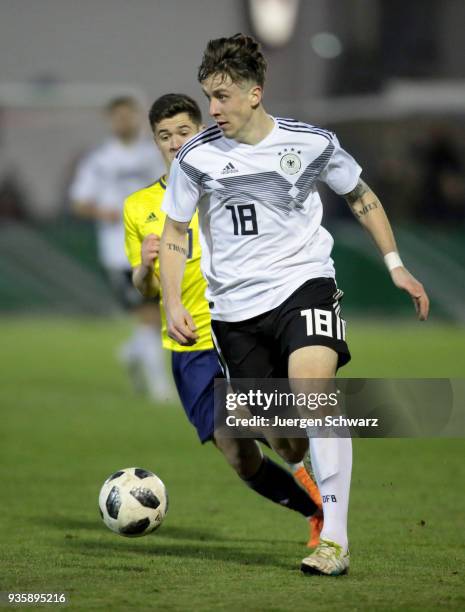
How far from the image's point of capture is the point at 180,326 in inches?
238

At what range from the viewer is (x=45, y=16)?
99.8ft

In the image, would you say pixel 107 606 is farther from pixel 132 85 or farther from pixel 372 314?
pixel 132 85

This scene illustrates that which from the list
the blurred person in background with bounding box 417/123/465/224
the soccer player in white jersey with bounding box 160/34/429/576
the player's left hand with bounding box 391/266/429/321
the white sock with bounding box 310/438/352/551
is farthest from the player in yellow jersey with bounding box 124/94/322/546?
the blurred person in background with bounding box 417/123/465/224

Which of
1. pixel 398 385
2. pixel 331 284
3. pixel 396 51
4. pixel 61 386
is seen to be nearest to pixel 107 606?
pixel 331 284

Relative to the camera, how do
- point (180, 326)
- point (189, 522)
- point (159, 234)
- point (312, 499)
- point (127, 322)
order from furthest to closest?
point (127, 322) < point (189, 522) < point (159, 234) < point (312, 499) < point (180, 326)

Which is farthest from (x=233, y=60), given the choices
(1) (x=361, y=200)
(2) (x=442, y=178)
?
(2) (x=442, y=178)

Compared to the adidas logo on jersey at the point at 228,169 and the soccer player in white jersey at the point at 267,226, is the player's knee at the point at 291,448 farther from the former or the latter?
the adidas logo on jersey at the point at 228,169

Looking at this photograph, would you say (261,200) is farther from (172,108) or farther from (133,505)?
(133,505)

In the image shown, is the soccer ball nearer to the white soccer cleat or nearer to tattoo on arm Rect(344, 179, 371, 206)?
the white soccer cleat

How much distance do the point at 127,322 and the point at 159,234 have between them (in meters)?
15.7

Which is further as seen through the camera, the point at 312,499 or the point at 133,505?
the point at 312,499

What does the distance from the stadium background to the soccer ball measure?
150mm

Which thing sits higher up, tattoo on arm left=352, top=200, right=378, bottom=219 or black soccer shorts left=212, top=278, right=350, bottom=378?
tattoo on arm left=352, top=200, right=378, bottom=219

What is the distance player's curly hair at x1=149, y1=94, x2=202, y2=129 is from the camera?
723cm
